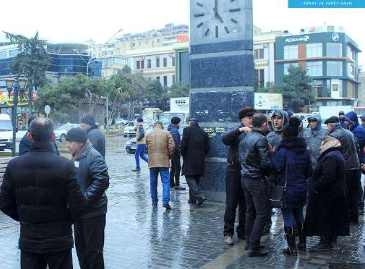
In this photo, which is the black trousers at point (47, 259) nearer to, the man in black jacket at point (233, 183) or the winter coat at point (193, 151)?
the man in black jacket at point (233, 183)

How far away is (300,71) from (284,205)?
6336cm

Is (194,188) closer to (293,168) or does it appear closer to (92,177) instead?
(293,168)

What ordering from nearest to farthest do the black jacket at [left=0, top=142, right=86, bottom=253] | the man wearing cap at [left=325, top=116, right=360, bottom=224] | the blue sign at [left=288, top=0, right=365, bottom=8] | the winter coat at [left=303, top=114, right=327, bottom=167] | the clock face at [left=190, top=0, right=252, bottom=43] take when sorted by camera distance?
the black jacket at [left=0, top=142, right=86, bottom=253] < the man wearing cap at [left=325, top=116, right=360, bottom=224] < the winter coat at [left=303, top=114, right=327, bottom=167] < the blue sign at [left=288, top=0, right=365, bottom=8] < the clock face at [left=190, top=0, right=252, bottom=43]

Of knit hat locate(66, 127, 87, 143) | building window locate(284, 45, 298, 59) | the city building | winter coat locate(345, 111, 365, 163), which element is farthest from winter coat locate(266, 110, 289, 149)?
building window locate(284, 45, 298, 59)

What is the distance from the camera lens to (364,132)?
28.6ft

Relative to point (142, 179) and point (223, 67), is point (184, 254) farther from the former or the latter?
point (142, 179)

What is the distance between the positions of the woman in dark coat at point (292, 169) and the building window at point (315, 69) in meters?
70.2

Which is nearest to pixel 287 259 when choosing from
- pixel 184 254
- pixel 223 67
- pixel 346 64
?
pixel 184 254

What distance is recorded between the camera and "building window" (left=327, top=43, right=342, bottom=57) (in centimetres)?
7281

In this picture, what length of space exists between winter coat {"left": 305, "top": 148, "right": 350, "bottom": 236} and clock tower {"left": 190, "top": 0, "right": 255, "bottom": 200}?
337 cm

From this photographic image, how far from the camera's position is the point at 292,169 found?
19.6 ft

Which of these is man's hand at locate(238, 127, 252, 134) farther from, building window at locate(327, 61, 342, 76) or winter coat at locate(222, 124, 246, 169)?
building window at locate(327, 61, 342, 76)

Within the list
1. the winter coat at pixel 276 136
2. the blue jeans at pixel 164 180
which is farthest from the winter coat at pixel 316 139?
the blue jeans at pixel 164 180

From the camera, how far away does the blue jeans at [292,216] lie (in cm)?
605
